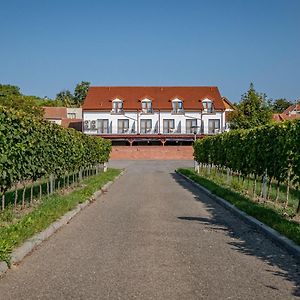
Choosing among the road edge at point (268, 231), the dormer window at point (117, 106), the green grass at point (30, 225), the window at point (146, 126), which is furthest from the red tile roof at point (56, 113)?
the green grass at point (30, 225)

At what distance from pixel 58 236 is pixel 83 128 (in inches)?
2644

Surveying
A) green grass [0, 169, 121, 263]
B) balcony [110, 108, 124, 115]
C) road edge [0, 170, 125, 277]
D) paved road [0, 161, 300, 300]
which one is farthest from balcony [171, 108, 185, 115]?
paved road [0, 161, 300, 300]

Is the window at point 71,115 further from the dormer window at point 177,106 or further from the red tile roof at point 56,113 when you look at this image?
the dormer window at point 177,106

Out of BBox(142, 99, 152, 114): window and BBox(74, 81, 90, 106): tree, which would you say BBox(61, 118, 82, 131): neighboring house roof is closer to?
BBox(142, 99, 152, 114): window

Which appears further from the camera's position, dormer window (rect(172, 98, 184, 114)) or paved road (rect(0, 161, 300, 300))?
dormer window (rect(172, 98, 184, 114))

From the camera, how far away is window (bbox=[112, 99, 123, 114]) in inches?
2995

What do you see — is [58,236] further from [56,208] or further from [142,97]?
[142,97]

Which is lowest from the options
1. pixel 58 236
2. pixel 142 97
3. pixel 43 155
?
pixel 58 236

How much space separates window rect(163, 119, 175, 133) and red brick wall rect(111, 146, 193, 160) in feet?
22.6

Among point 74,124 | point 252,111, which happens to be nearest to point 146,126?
point 74,124

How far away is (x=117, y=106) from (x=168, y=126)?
8.60 meters

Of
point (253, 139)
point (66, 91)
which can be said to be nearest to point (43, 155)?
point (253, 139)

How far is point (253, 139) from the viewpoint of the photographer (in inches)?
687

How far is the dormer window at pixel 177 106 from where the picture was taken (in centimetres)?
7638
